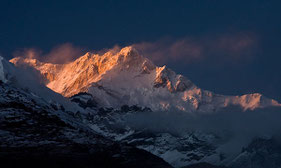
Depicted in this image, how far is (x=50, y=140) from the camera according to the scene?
194250 millimetres

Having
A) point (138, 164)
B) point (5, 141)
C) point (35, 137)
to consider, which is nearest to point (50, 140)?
point (35, 137)

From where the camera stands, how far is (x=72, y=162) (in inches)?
6860

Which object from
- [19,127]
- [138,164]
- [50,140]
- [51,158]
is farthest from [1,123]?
[138,164]

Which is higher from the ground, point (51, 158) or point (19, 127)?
point (19, 127)

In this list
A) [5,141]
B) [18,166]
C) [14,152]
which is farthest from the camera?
[5,141]

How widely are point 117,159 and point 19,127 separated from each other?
39.4m

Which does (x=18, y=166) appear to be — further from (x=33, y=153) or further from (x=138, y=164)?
(x=138, y=164)

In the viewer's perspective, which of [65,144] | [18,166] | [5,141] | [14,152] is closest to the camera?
[18,166]

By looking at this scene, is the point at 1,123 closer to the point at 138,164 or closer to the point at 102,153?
the point at 102,153

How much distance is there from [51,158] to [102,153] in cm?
2748

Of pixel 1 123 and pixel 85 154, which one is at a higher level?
pixel 1 123

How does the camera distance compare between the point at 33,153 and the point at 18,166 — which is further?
the point at 33,153

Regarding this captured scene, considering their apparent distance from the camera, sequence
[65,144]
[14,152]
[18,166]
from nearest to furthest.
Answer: [18,166] < [14,152] < [65,144]

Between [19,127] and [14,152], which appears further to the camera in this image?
[19,127]
